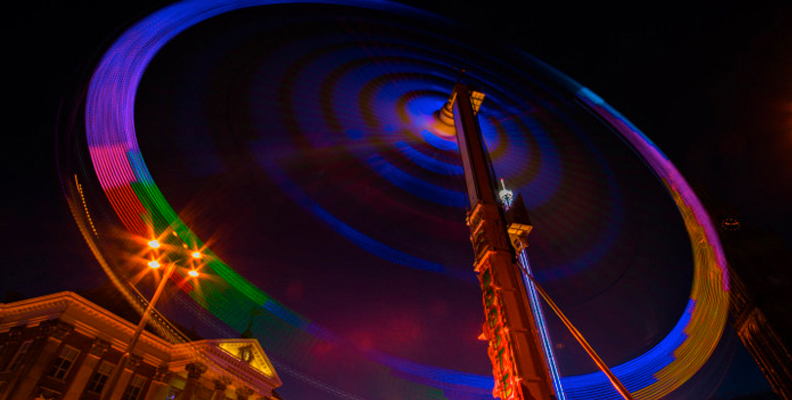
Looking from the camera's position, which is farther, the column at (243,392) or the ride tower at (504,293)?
the column at (243,392)

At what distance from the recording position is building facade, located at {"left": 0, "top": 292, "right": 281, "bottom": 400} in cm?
2606

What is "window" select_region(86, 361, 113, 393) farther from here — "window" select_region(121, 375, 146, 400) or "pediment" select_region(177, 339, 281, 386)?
"pediment" select_region(177, 339, 281, 386)

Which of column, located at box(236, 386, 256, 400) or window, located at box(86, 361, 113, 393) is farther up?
column, located at box(236, 386, 256, 400)

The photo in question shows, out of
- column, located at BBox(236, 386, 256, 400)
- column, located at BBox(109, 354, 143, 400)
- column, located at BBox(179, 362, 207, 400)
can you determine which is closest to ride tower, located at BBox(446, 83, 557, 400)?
column, located at BBox(109, 354, 143, 400)

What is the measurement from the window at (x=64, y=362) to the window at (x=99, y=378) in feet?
5.85

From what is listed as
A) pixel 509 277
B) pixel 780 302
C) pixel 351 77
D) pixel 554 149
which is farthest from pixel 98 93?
pixel 780 302

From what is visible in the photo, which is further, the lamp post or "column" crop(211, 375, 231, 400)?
"column" crop(211, 375, 231, 400)

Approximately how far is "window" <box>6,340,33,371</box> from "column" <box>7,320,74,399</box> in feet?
3.32

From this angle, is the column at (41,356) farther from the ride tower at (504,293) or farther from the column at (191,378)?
the ride tower at (504,293)

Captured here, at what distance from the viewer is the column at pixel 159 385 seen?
32.6m

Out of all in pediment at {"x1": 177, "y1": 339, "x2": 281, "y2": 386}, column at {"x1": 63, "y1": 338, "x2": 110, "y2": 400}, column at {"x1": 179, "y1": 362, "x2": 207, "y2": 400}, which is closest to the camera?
column at {"x1": 63, "y1": 338, "x2": 110, "y2": 400}

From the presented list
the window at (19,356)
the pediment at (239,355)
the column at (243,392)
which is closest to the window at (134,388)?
the pediment at (239,355)

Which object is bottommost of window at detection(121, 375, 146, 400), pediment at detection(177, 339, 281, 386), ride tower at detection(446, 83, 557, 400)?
ride tower at detection(446, 83, 557, 400)

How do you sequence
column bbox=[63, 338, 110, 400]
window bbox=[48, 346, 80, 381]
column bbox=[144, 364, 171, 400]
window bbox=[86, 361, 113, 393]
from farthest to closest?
column bbox=[144, 364, 171, 400] < window bbox=[86, 361, 113, 393] < column bbox=[63, 338, 110, 400] < window bbox=[48, 346, 80, 381]
